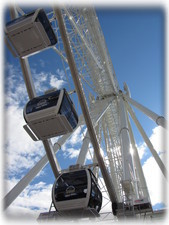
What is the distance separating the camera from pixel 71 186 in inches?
288

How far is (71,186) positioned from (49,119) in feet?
6.52

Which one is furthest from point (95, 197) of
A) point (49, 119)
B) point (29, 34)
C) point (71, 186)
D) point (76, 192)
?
point (29, 34)

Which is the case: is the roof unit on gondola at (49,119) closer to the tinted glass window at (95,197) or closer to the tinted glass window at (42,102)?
the tinted glass window at (42,102)

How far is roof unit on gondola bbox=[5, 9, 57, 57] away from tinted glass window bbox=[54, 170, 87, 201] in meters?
3.88

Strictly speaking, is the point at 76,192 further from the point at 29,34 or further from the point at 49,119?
the point at 29,34

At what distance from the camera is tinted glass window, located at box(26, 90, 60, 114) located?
27.3 feet

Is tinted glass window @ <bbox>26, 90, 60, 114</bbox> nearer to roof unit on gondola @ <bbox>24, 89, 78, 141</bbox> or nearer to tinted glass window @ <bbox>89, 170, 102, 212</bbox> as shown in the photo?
roof unit on gondola @ <bbox>24, 89, 78, 141</bbox>

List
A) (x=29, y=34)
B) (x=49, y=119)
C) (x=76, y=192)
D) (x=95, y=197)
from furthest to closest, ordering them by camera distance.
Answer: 1. (x=29, y=34)
2. (x=49, y=119)
3. (x=95, y=197)
4. (x=76, y=192)

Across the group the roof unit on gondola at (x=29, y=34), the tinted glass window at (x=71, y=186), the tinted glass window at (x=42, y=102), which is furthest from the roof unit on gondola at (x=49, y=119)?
the roof unit on gondola at (x=29, y=34)

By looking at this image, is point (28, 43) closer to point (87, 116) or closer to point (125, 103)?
point (87, 116)

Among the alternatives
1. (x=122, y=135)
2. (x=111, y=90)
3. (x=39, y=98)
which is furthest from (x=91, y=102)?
(x=39, y=98)

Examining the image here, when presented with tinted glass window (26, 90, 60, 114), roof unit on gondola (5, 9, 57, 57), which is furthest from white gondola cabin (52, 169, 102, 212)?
roof unit on gondola (5, 9, 57, 57)

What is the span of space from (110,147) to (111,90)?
170 inches

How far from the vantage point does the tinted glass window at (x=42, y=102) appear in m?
8.31
